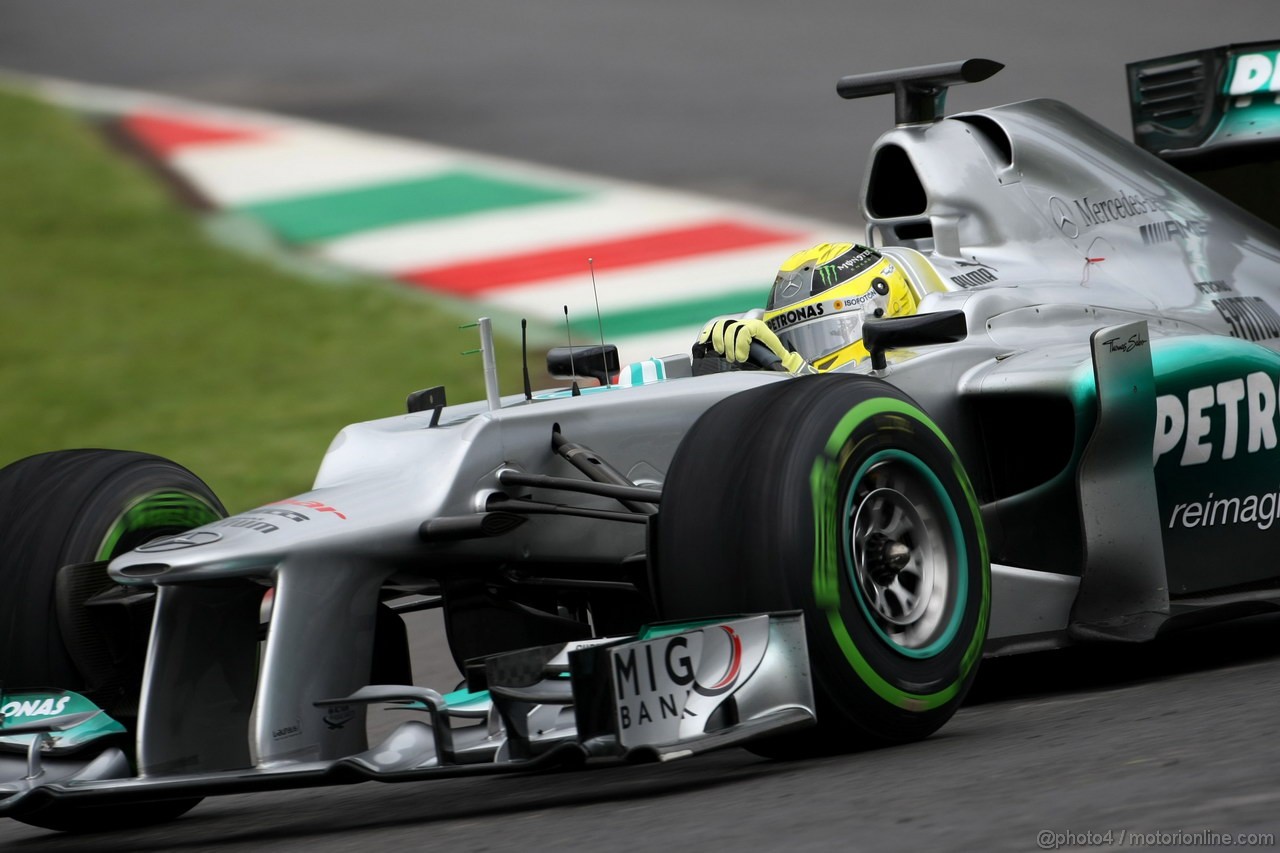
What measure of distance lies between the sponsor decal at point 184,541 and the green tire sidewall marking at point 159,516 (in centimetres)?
51

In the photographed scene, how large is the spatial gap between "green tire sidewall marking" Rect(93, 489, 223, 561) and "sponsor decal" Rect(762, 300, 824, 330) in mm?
1768

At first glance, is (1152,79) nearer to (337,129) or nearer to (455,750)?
(455,750)

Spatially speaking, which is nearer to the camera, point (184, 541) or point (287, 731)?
point (287, 731)

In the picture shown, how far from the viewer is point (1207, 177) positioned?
7.40 metres

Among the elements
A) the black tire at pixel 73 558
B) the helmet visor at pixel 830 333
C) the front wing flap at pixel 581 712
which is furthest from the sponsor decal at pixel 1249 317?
the black tire at pixel 73 558

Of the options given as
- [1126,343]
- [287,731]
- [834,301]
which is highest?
[834,301]

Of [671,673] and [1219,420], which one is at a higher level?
[1219,420]

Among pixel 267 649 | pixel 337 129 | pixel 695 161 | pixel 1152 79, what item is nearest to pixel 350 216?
pixel 337 129

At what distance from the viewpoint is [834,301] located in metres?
5.93

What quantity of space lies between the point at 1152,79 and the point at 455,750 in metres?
4.77

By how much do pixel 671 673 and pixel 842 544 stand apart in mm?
501

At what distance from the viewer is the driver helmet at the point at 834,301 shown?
19.4 ft
